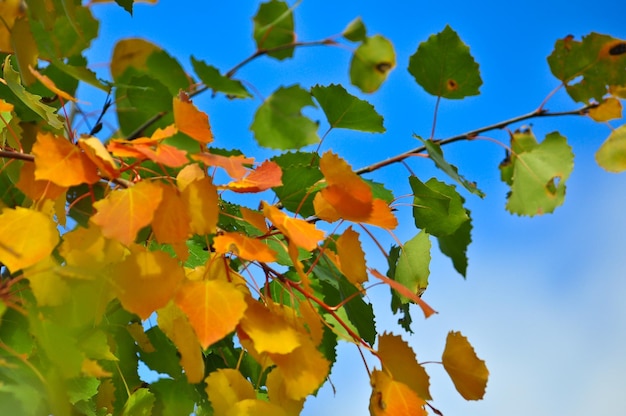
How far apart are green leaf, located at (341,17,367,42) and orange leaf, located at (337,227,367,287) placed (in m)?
0.71

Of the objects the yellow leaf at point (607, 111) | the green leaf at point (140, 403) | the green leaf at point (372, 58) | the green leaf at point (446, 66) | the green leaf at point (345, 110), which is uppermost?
the green leaf at point (372, 58)

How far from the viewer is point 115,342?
0.62 meters

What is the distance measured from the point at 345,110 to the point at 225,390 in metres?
0.32

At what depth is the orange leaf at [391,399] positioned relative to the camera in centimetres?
44

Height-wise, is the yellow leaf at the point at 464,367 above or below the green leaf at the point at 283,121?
below

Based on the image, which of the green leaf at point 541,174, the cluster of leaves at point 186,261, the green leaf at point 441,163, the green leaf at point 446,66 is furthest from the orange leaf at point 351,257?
the green leaf at point 541,174

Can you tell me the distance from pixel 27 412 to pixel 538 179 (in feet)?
2.15

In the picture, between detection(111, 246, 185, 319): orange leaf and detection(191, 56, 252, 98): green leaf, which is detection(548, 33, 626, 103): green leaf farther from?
detection(111, 246, 185, 319): orange leaf

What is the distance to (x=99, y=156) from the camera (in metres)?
0.38

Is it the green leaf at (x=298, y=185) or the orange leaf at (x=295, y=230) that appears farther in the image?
the green leaf at (x=298, y=185)

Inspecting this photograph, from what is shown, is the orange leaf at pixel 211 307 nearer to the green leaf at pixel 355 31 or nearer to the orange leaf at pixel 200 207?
the orange leaf at pixel 200 207

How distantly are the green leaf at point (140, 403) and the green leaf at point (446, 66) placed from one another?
409 mm

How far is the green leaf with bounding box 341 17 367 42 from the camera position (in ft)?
3.59

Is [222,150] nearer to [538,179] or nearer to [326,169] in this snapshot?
[326,169]
